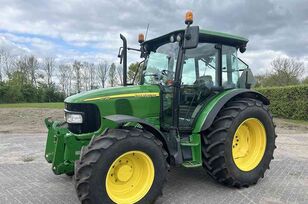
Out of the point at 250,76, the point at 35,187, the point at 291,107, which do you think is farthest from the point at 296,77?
the point at 35,187

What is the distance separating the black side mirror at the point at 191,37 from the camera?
4.29 m

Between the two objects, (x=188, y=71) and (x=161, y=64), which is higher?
(x=161, y=64)

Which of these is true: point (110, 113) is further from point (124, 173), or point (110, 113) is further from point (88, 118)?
point (124, 173)

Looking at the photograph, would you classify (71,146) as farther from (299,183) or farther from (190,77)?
(299,183)

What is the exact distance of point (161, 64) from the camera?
5.19 m

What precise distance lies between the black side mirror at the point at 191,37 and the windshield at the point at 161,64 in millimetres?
540

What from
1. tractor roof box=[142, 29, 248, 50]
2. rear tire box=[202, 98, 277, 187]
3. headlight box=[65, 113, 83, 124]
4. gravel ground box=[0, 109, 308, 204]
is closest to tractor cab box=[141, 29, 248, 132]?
tractor roof box=[142, 29, 248, 50]

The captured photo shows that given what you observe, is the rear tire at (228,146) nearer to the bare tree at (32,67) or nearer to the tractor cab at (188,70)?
the tractor cab at (188,70)

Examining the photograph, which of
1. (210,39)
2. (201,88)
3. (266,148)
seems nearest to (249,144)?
(266,148)

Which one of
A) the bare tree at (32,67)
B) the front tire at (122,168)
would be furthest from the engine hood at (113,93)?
the bare tree at (32,67)

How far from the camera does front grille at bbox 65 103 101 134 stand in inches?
172

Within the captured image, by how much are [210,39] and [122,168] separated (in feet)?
8.19

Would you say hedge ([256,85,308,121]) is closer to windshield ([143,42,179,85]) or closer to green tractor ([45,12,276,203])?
green tractor ([45,12,276,203])

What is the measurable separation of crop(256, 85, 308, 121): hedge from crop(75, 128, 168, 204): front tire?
1353cm
